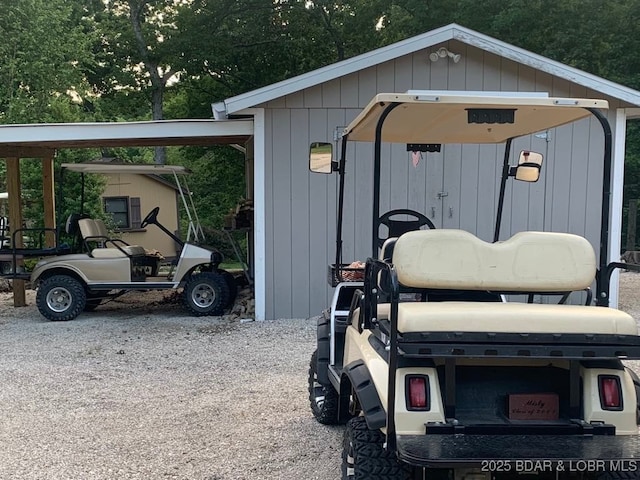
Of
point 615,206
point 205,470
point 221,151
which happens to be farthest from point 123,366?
point 221,151

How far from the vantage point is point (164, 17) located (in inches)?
771

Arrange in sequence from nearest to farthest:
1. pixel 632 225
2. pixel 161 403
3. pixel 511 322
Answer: pixel 511 322
pixel 161 403
pixel 632 225

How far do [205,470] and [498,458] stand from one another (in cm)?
179

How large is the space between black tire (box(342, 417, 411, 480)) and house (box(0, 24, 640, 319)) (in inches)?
198

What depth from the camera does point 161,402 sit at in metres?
4.48

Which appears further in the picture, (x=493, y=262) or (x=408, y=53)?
(x=408, y=53)

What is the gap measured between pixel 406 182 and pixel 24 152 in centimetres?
508

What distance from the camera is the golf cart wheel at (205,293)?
7.79m

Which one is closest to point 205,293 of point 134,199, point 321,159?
point 321,159

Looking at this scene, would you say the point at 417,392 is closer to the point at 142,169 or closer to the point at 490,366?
the point at 490,366

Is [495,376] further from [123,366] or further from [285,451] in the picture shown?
[123,366]

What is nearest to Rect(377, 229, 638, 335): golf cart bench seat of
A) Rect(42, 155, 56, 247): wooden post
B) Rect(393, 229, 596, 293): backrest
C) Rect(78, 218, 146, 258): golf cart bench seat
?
Rect(393, 229, 596, 293): backrest

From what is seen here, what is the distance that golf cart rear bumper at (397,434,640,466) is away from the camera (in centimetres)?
204

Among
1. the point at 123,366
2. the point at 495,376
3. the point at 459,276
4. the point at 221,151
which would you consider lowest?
the point at 123,366
